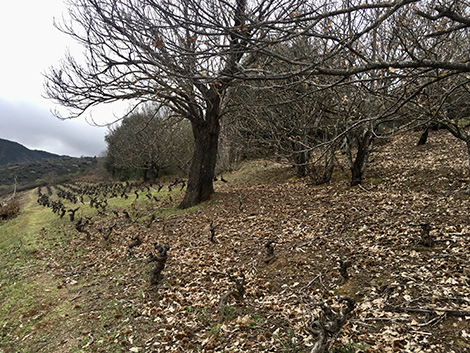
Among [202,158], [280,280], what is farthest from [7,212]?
[280,280]

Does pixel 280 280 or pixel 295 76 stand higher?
pixel 295 76

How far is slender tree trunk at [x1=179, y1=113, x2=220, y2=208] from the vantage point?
36.2ft

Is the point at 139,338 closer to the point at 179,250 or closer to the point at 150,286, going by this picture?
the point at 150,286

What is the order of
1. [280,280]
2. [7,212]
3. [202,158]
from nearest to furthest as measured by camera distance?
[280,280]
[202,158]
[7,212]

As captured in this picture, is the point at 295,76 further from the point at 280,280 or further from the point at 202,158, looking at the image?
the point at 202,158

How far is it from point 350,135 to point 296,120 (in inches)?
103

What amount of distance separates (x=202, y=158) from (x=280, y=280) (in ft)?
23.8

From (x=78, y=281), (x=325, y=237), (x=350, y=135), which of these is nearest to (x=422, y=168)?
(x=350, y=135)

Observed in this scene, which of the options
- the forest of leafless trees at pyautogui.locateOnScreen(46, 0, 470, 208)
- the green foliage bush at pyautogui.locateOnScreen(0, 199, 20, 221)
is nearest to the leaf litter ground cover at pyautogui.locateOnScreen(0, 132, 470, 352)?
the forest of leafless trees at pyautogui.locateOnScreen(46, 0, 470, 208)

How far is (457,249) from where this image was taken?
4316 millimetres

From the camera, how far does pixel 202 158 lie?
36.6ft

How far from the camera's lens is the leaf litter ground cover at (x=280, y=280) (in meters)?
3.32

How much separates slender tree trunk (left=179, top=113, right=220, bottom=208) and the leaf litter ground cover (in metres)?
2.18

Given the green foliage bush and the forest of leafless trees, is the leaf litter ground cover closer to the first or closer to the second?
the forest of leafless trees
